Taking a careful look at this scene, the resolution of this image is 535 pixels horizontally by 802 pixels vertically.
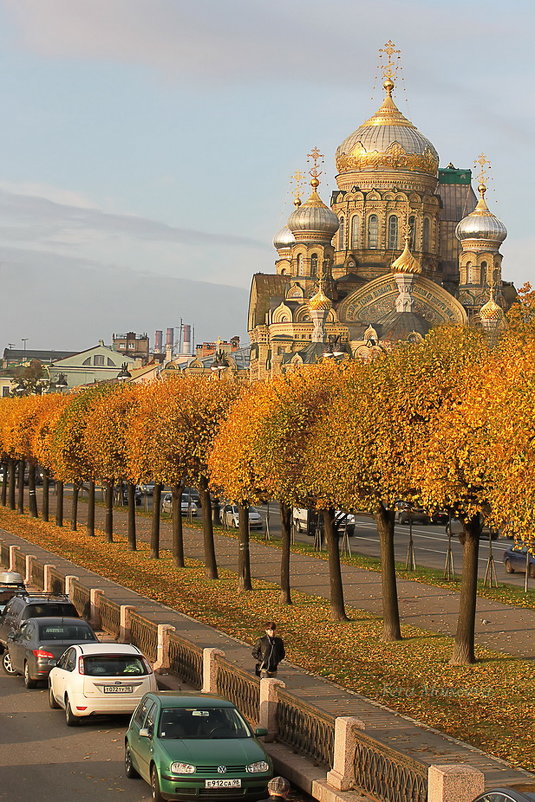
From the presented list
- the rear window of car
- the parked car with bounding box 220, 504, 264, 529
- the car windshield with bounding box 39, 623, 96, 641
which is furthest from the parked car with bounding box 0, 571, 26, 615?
the parked car with bounding box 220, 504, 264, 529

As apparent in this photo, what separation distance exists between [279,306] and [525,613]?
97.8 metres

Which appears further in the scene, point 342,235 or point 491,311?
point 342,235

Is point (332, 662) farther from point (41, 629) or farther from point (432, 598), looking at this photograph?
point (432, 598)

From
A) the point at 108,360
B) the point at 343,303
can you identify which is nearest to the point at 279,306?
the point at 343,303

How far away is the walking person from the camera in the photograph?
898 inches

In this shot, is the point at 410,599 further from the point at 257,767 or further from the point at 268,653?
the point at 257,767

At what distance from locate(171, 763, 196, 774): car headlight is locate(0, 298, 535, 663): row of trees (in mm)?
8112

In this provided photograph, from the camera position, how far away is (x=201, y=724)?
653 inches

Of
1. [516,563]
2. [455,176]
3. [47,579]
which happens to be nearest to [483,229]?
[455,176]

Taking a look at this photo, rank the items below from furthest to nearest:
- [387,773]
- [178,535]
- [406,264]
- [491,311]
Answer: [406,264] < [491,311] < [178,535] < [387,773]

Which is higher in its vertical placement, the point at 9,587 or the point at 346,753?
the point at 9,587

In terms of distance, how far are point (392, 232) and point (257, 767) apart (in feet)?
392

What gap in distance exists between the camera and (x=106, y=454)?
5528 cm

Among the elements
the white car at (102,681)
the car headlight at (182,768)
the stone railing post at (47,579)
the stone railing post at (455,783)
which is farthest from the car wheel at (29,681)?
the stone railing post at (47,579)
